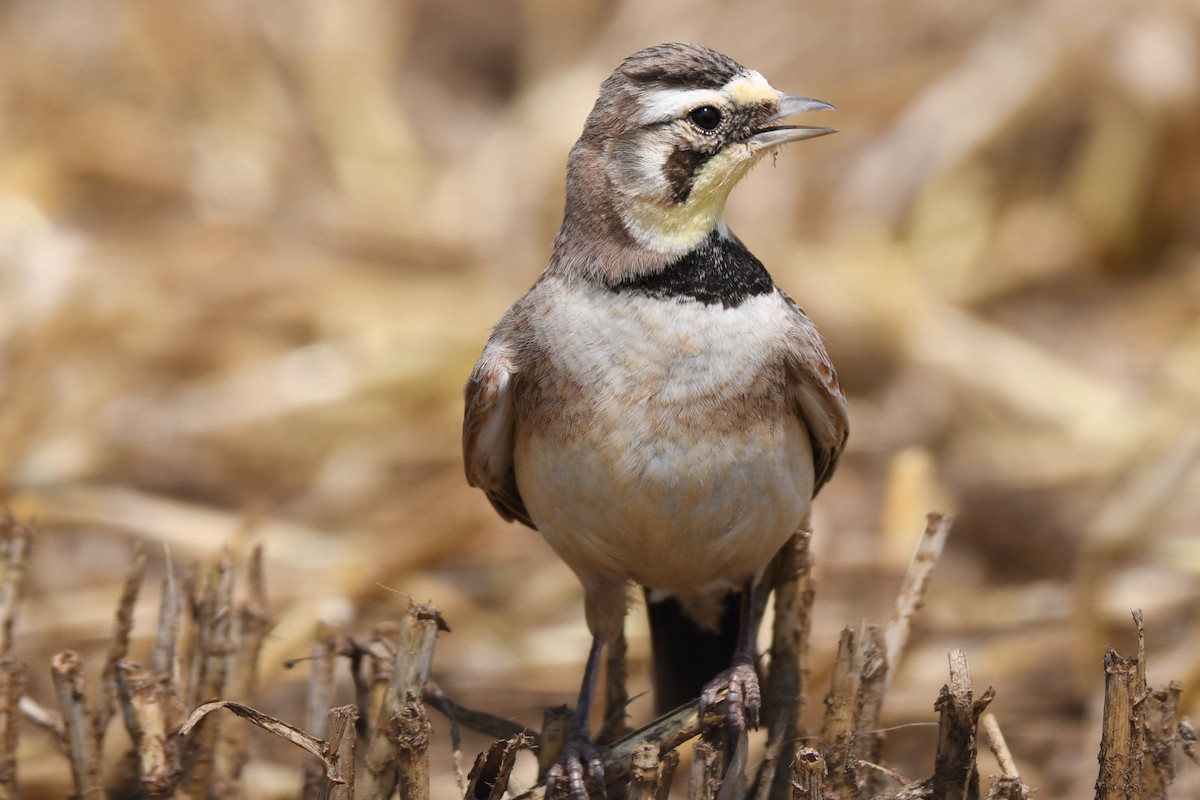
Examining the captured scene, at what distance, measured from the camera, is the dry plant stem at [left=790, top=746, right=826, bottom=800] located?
357cm

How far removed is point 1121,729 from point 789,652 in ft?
3.37

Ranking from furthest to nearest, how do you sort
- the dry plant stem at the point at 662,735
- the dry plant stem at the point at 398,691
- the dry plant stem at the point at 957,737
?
the dry plant stem at the point at 662,735
the dry plant stem at the point at 398,691
the dry plant stem at the point at 957,737

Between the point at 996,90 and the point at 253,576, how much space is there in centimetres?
688

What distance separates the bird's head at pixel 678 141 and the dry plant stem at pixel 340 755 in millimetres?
1474

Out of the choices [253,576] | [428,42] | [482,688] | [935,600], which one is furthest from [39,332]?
[428,42]

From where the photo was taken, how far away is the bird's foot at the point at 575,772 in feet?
13.1

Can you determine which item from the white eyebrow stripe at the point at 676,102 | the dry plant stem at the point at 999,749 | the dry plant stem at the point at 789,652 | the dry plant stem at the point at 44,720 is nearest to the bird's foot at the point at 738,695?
the dry plant stem at the point at 789,652

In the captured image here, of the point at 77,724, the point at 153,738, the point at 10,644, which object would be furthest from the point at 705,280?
the point at 10,644

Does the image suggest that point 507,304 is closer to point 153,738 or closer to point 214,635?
point 214,635

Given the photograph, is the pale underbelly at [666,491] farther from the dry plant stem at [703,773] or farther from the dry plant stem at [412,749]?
the dry plant stem at [412,749]

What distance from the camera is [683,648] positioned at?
4.83 m

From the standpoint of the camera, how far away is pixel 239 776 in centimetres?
433

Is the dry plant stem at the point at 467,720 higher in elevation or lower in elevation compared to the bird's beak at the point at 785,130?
lower

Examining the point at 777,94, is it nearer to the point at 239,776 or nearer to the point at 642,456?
the point at 642,456
